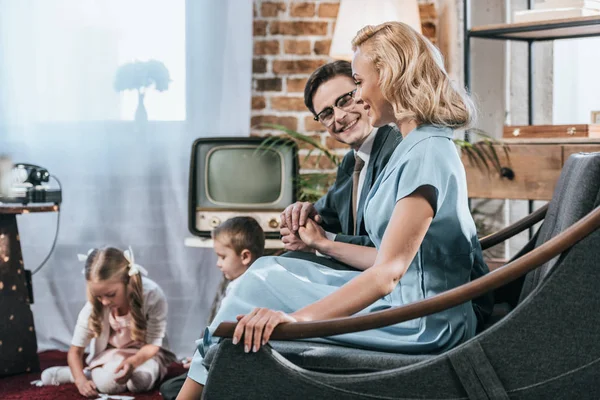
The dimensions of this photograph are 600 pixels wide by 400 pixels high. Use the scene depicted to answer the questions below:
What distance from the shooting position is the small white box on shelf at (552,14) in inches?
114

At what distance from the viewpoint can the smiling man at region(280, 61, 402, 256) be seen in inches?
84.8

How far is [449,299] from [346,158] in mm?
993

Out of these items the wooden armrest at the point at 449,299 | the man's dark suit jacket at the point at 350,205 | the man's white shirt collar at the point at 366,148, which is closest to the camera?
the wooden armrest at the point at 449,299

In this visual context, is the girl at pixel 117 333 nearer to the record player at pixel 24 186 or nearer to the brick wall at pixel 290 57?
the record player at pixel 24 186

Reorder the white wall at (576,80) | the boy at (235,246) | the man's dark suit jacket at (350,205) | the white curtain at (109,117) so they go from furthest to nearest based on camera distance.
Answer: the white curtain at (109,117) → the white wall at (576,80) → the boy at (235,246) → the man's dark suit jacket at (350,205)

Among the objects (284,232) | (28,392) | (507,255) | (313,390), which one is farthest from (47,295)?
(313,390)

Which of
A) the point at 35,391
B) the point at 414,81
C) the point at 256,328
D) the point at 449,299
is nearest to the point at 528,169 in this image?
the point at 414,81

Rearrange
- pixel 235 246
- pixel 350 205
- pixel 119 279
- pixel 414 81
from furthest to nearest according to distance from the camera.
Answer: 1. pixel 119 279
2. pixel 235 246
3. pixel 350 205
4. pixel 414 81

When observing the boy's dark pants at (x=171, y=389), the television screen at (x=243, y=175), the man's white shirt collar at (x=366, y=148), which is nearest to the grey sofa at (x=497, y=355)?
the man's white shirt collar at (x=366, y=148)

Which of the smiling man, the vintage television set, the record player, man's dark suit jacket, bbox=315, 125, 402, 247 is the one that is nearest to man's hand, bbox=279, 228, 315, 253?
the smiling man

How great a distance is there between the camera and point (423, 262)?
64.7 inches

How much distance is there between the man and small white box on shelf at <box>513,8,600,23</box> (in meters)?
1.02

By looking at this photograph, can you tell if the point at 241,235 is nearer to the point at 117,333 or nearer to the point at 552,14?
the point at 117,333

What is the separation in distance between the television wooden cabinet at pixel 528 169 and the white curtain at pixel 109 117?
1.09 meters
